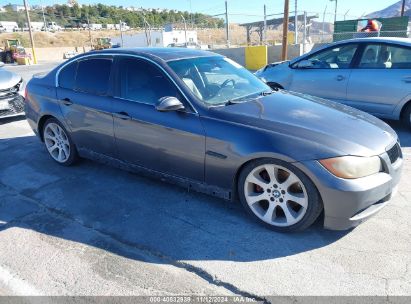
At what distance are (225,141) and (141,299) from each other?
1.50 m

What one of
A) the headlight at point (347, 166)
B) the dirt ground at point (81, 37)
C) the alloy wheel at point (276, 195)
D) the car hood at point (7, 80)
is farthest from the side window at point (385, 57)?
the dirt ground at point (81, 37)

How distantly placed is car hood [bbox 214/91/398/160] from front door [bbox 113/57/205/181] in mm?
411

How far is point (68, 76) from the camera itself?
476 cm

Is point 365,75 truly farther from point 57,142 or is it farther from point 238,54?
point 238,54

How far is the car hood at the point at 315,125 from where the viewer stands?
2924 mm

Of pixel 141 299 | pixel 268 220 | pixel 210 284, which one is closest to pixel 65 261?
pixel 141 299

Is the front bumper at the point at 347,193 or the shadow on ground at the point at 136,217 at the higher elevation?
the front bumper at the point at 347,193

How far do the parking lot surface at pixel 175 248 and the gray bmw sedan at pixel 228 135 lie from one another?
0.83 feet

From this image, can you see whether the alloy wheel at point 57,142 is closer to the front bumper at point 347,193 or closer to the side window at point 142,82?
the side window at point 142,82

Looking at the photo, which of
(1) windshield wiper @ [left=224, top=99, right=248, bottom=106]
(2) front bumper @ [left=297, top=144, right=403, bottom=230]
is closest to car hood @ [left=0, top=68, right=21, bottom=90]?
(1) windshield wiper @ [left=224, top=99, right=248, bottom=106]

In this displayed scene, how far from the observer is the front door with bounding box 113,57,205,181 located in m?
3.49

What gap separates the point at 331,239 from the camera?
10.1 feet

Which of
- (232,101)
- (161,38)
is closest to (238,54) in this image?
(232,101)

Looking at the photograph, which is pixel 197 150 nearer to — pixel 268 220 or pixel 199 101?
pixel 199 101
